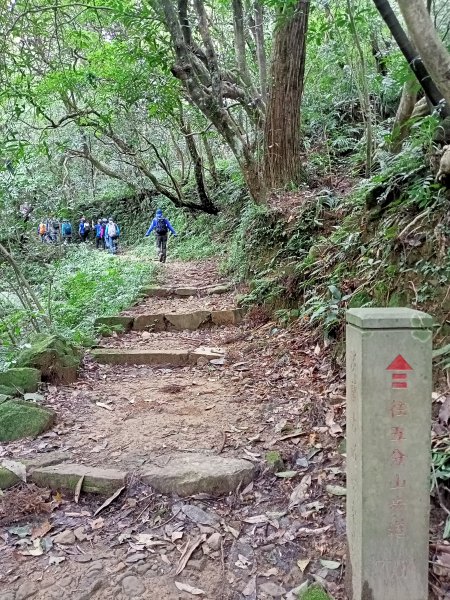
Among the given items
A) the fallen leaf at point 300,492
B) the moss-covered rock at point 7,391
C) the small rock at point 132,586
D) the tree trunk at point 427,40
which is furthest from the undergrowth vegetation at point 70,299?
the tree trunk at point 427,40

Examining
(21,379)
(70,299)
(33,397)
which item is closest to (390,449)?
(33,397)

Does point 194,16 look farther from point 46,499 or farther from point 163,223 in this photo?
point 46,499

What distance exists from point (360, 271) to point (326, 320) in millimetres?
602

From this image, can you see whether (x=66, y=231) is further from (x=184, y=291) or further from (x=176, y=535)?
(x=176, y=535)

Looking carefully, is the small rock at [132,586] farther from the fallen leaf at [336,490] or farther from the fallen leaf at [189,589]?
the fallen leaf at [336,490]

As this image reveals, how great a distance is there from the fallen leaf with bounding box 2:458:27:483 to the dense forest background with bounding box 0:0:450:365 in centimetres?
220

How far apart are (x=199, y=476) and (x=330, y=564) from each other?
0.97 m

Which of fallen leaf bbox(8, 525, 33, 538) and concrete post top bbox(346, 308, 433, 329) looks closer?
concrete post top bbox(346, 308, 433, 329)

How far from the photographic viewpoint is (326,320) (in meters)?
4.56

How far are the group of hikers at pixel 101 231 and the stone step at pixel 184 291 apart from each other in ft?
9.28

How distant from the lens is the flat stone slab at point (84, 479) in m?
3.17

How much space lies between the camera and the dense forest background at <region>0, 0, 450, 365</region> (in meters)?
4.20

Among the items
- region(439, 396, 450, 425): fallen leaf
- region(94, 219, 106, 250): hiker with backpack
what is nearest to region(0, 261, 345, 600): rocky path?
region(439, 396, 450, 425): fallen leaf

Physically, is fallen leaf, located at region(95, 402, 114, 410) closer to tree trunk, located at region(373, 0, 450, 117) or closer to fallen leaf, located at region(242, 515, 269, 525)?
fallen leaf, located at region(242, 515, 269, 525)
